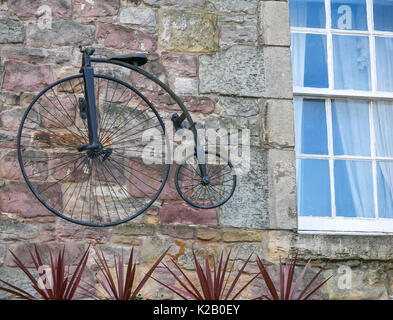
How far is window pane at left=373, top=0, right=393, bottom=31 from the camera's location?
472cm

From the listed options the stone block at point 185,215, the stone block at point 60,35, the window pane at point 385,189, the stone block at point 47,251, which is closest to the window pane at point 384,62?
the window pane at point 385,189

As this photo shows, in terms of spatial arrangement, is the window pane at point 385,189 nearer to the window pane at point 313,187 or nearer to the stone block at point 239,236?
the window pane at point 313,187

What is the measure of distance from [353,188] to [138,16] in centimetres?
176

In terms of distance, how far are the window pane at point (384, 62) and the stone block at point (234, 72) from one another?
85 cm

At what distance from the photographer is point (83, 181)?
13.4ft

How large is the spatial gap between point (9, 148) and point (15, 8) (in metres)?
0.90

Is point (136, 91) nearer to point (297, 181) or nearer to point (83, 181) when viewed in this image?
point (83, 181)

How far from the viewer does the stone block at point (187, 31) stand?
172 inches

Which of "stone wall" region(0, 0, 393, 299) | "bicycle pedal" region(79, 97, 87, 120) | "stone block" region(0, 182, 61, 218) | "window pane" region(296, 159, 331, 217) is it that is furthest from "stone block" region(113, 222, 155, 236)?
"window pane" region(296, 159, 331, 217)

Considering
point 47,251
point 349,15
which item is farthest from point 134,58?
point 349,15

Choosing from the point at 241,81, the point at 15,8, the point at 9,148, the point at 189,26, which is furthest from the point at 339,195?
the point at 15,8

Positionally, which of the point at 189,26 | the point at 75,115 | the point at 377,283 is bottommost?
the point at 377,283

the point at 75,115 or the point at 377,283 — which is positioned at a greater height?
the point at 75,115

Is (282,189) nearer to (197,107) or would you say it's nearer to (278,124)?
(278,124)
